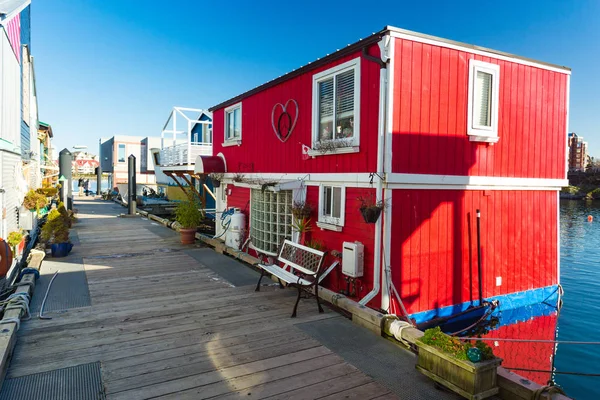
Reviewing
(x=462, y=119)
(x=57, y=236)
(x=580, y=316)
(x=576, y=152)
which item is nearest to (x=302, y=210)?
(x=462, y=119)

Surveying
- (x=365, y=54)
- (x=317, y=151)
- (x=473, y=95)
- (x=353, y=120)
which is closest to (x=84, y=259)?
(x=317, y=151)

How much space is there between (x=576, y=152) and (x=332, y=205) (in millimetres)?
82581

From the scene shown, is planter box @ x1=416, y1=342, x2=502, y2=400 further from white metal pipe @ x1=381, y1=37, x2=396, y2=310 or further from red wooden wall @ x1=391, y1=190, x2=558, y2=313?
red wooden wall @ x1=391, y1=190, x2=558, y2=313

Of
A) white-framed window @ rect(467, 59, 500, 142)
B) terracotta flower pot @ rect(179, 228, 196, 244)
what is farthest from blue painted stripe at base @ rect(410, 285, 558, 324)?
terracotta flower pot @ rect(179, 228, 196, 244)

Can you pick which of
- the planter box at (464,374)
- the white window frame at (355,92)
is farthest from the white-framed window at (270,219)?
the planter box at (464,374)

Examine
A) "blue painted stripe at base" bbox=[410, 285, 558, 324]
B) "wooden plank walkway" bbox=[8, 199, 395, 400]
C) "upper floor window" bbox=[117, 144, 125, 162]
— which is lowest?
"blue painted stripe at base" bbox=[410, 285, 558, 324]

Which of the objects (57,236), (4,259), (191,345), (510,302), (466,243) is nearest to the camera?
(191,345)

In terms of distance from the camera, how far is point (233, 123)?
1235 centimetres

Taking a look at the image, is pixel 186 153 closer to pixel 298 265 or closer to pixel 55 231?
pixel 55 231

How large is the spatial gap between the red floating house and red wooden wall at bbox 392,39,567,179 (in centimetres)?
2

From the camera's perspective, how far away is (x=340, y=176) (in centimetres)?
727

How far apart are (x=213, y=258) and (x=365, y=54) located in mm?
6237

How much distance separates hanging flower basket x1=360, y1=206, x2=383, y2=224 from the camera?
243 inches

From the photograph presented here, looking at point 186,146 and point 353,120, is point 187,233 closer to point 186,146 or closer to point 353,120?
point 186,146
